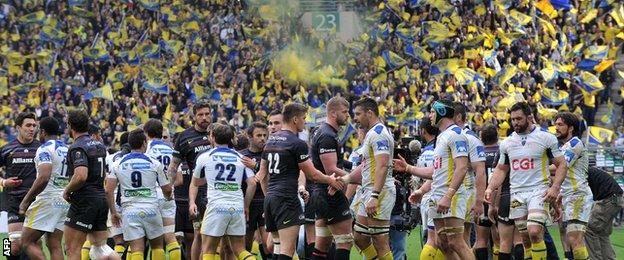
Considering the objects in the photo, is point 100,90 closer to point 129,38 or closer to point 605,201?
point 129,38

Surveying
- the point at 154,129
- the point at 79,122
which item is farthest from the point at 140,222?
the point at 154,129

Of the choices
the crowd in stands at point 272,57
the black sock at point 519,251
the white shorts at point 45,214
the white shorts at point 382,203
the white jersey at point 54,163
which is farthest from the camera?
the crowd in stands at point 272,57

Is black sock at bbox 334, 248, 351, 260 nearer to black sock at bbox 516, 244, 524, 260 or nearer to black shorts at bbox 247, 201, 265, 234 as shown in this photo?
black shorts at bbox 247, 201, 265, 234

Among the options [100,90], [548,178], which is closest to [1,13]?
[100,90]

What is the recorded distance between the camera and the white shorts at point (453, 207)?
14219 millimetres

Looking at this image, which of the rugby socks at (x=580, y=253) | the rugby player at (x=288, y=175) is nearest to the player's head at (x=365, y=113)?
the rugby player at (x=288, y=175)

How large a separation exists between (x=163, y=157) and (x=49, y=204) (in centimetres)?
187

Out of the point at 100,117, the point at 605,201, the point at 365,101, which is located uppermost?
the point at 365,101

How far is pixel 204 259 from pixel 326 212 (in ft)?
5.12

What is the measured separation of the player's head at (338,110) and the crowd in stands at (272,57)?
17034 mm

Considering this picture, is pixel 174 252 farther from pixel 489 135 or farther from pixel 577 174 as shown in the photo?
pixel 577 174

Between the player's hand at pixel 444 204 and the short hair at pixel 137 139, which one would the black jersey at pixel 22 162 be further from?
the player's hand at pixel 444 204

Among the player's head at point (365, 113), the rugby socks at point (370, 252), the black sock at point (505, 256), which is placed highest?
the player's head at point (365, 113)

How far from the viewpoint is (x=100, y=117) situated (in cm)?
3462
